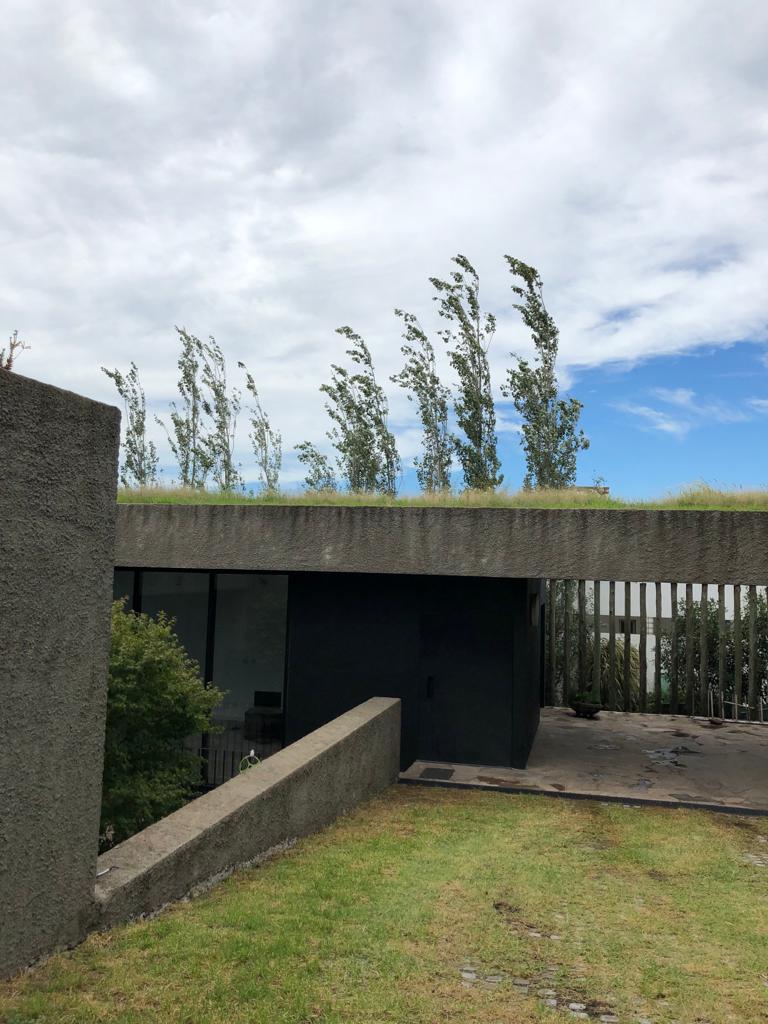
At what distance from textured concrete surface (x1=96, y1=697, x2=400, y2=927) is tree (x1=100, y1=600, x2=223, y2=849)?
4.65 feet

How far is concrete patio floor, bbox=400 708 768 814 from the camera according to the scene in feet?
32.6

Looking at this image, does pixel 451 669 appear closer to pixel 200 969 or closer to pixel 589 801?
pixel 589 801

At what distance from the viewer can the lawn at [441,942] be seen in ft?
13.6

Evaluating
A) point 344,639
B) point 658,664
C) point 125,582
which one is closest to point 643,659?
point 658,664

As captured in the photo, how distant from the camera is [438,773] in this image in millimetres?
10648

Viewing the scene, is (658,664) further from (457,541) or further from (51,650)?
(51,650)

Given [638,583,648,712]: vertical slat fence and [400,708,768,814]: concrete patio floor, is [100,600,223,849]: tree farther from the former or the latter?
[638,583,648,712]: vertical slat fence

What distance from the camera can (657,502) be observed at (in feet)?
34.4

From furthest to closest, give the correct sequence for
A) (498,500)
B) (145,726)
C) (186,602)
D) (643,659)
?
(643,659) → (186,602) → (498,500) → (145,726)

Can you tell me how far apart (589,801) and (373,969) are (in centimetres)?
571

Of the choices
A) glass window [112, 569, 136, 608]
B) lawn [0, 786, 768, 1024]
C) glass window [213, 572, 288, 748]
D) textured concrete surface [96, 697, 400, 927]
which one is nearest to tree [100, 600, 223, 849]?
textured concrete surface [96, 697, 400, 927]

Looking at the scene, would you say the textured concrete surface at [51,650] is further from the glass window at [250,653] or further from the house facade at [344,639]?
the glass window at [250,653]

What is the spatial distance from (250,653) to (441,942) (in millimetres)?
7657

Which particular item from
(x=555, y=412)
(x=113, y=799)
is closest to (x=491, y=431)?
(x=555, y=412)
